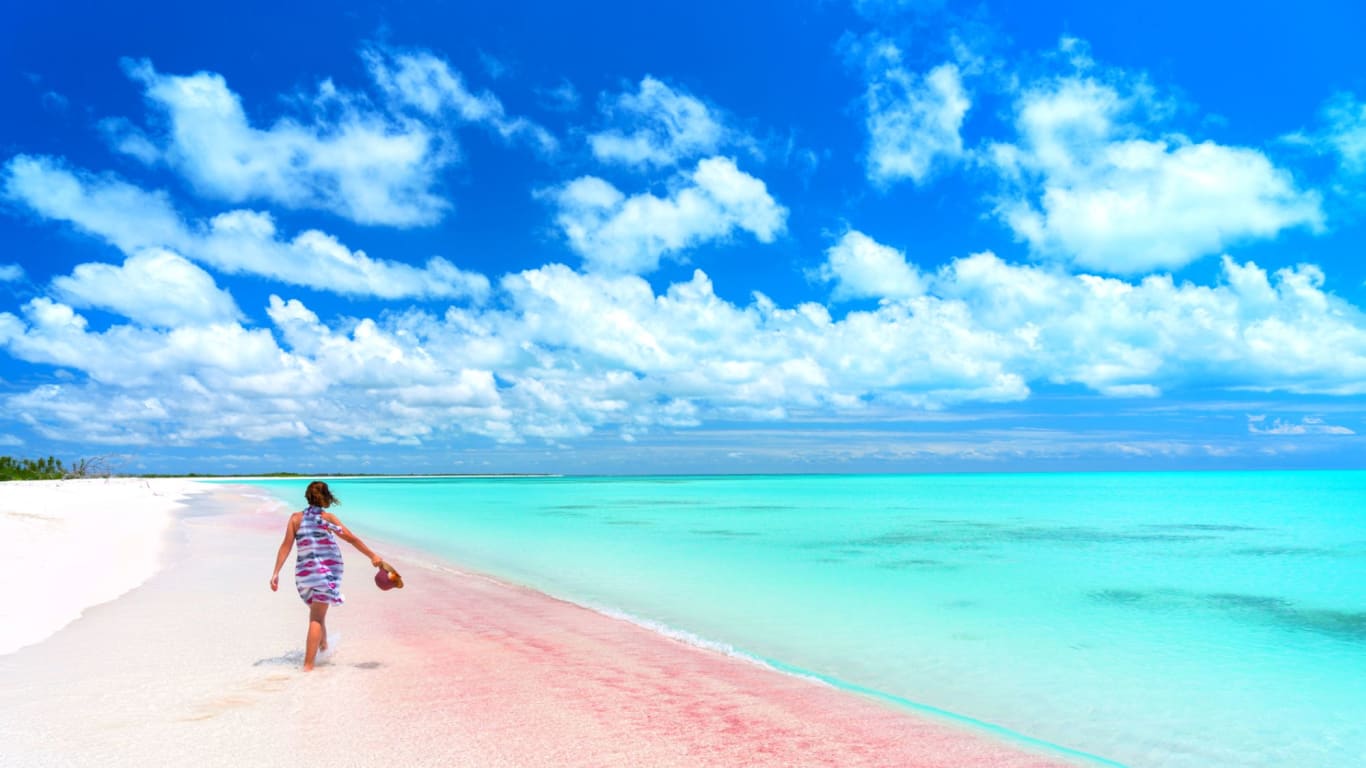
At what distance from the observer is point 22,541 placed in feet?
61.6

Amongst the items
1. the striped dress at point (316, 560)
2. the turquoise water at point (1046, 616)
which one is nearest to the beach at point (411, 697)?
the striped dress at point (316, 560)

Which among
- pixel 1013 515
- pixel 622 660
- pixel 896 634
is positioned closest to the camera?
pixel 622 660

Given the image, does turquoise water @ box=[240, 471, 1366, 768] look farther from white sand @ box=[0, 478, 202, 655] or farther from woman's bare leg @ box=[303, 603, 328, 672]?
white sand @ box=[0, 478, 202, 655]

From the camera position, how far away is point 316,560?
8.05 meters

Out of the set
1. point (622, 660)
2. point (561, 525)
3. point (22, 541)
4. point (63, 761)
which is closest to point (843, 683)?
point (622, 660)

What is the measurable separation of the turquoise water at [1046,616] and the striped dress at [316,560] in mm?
5317

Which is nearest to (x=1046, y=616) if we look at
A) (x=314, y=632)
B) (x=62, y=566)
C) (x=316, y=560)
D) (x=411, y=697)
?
(x=411, y=697)

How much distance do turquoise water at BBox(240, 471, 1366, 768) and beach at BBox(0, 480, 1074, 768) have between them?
150 cm

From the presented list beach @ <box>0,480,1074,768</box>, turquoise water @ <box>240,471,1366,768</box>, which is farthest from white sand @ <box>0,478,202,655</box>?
turquoise water @ <box>240,471,1366,768</box>

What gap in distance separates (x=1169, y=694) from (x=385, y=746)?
8164 mm

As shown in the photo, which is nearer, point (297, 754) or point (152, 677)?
point (297, 754)

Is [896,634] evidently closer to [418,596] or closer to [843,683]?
[843,683]

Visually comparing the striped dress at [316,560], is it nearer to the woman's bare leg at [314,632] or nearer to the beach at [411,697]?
the woman's bare leg at [314,632]

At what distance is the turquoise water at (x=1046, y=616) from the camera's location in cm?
809
